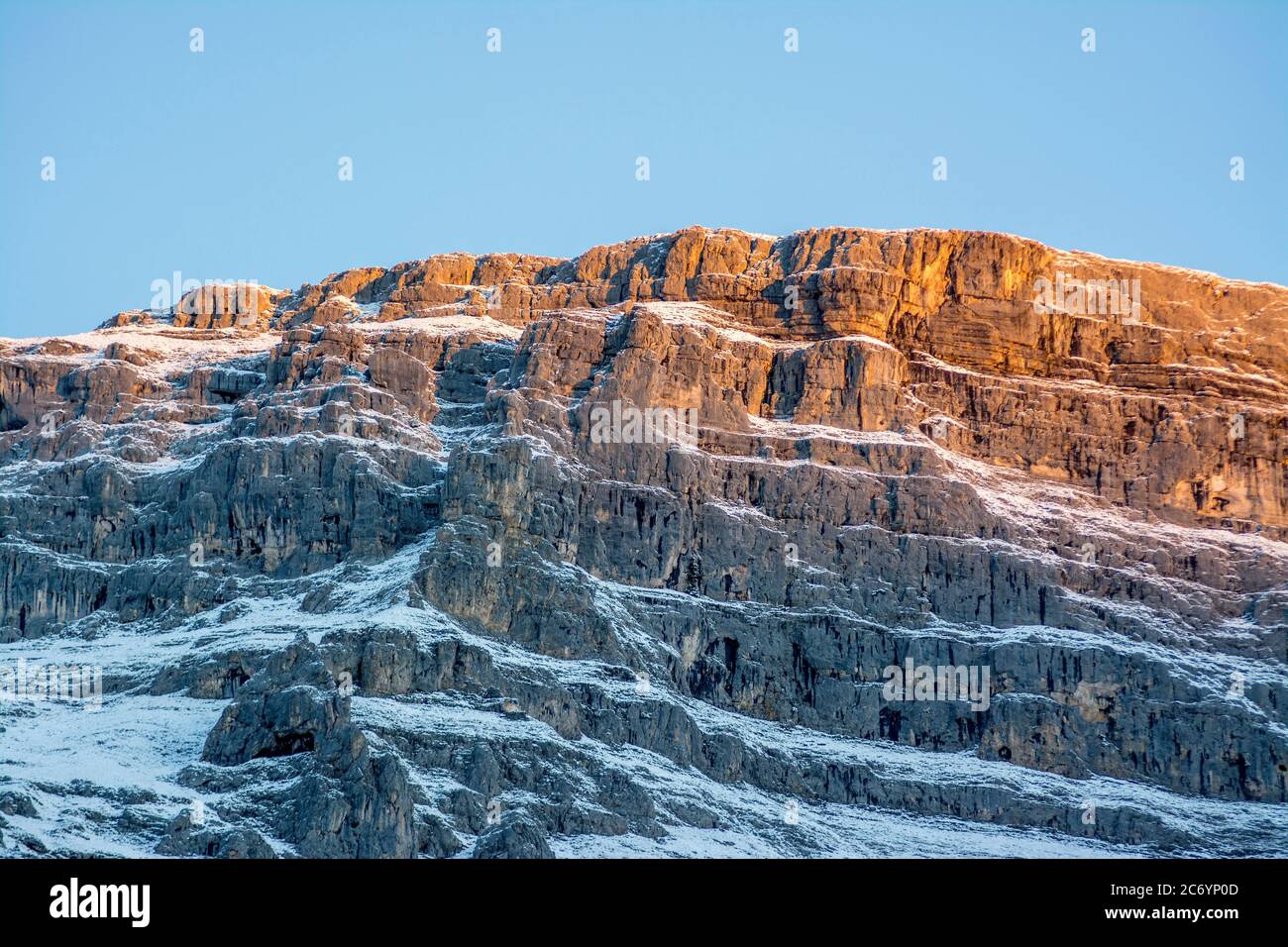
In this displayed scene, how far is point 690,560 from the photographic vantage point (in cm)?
16212

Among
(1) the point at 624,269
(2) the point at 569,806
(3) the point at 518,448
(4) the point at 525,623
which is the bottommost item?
(2) the point at 569,806

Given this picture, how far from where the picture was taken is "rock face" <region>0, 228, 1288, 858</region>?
5433 inches

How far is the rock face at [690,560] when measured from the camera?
453ft

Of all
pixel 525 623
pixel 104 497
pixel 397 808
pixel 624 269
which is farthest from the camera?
pixel 624 269

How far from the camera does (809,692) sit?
156250mm
